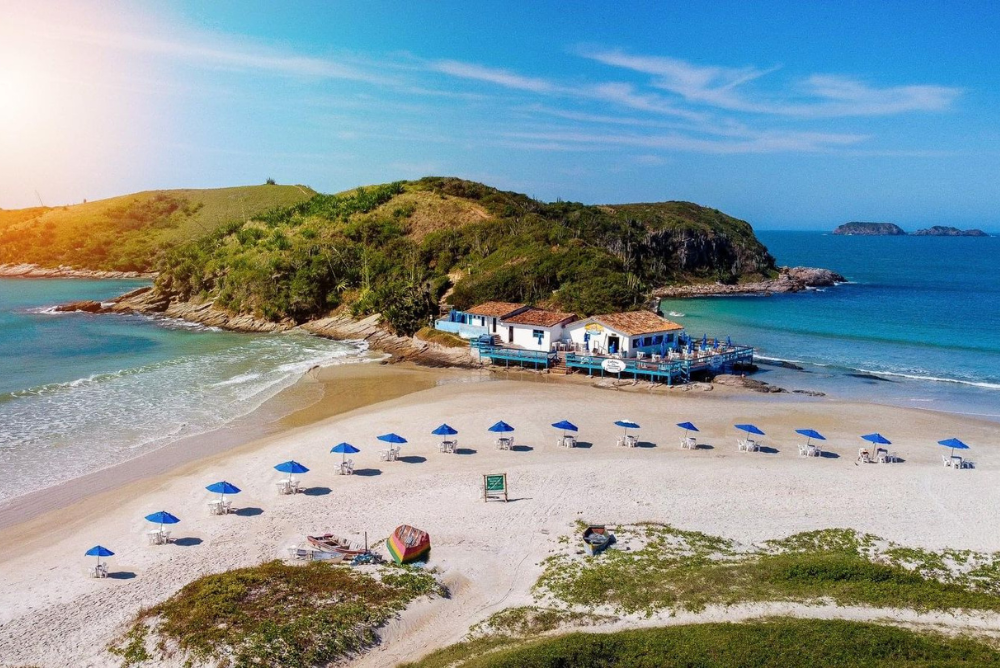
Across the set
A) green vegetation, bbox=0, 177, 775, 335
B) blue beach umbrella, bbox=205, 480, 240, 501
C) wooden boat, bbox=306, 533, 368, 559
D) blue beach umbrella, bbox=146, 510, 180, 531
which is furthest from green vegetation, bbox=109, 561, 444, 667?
green vegetation, bbox=0, 177, 775, 335

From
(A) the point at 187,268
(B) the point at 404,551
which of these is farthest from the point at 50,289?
(B) the point at 404,551

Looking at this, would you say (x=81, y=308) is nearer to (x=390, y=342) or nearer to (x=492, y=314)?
(x=390, y=342)

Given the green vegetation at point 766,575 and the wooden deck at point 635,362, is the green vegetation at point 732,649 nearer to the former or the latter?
the green vegetation at point 766,575

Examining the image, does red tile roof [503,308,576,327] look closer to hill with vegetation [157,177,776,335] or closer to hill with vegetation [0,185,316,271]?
hill with vegetation [157,177,776,335]

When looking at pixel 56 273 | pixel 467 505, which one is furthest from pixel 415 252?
pixel 56 273

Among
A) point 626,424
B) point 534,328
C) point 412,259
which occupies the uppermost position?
point 412,259

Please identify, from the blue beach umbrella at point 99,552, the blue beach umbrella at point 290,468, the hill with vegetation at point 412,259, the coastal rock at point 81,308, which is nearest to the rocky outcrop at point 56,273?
the hill with vegetation at point 412,259
